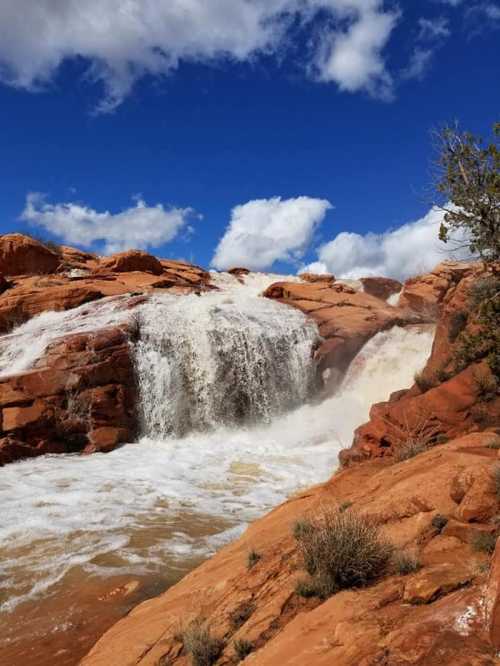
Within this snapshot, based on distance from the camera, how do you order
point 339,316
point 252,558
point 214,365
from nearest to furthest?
point 252,558
point 214,365
point 339,316

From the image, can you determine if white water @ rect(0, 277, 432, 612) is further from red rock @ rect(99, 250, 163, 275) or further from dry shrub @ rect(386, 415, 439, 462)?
red rock @ rect(99, 250, 163, 275)

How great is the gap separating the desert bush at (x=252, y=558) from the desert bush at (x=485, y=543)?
6.92ft

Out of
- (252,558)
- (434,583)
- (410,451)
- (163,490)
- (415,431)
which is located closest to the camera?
(434,583)

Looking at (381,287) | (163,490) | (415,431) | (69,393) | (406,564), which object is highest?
(381,287)

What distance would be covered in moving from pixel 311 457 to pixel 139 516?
7255 mm

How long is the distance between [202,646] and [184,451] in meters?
14.2

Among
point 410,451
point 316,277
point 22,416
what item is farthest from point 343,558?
point 316,277

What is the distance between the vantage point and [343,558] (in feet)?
13.2

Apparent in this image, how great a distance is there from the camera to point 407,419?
34.4 ft

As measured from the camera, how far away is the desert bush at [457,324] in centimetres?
1214

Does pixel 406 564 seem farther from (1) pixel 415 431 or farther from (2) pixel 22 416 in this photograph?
(2) pixel 22 416

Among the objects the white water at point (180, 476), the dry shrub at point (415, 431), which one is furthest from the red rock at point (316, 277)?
the dry shrub at point (415, 431)

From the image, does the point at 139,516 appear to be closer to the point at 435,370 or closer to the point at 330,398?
the point at 435,370

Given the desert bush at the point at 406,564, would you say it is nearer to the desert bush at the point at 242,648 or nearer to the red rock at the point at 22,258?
the desert bush at the point at 242,648
